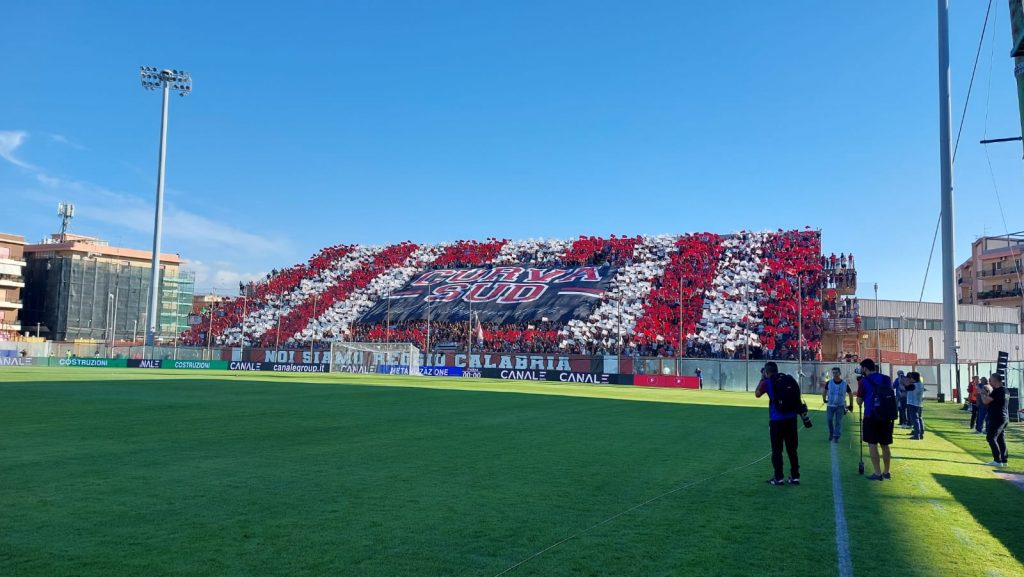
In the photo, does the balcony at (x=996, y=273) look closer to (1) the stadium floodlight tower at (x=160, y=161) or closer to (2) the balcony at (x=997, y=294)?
(2) the balcony at (x=997, y=294)

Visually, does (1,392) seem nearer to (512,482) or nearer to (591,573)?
(512,482)

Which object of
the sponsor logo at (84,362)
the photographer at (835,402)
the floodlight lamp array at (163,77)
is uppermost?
the floodlight lamp array at (163,77)

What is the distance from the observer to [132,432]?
49.4 feet

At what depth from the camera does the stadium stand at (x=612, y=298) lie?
6188 centimetres

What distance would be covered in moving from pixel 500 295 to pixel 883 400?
226 feet

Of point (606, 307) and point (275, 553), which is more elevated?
point (606, 307)

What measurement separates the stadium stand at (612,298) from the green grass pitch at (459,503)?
4326 cm

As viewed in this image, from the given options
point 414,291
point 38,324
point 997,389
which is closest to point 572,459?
point 997,389

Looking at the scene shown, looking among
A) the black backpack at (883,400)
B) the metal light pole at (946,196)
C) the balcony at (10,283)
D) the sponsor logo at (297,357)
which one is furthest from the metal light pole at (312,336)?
the black backpack at (883,400)

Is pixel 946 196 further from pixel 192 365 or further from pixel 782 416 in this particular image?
pixel 192 365

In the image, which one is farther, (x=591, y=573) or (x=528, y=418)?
(x=528, y=418)

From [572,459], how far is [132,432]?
9213 mm

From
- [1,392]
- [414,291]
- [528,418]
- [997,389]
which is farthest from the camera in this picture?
[414,291]

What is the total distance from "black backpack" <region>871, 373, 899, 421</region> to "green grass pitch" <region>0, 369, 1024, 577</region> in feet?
3.70
